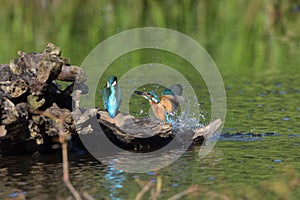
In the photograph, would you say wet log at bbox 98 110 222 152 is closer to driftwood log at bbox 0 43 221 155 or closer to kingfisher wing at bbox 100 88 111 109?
driftwood log at bbox 0 43 221 155

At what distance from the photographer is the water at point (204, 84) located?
26.7ft

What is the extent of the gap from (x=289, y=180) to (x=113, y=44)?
9.53m

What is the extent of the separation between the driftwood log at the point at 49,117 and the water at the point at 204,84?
10.5 inches

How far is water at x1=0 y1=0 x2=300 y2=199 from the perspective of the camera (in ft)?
26.7

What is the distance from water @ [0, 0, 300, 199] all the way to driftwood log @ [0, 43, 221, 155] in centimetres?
27

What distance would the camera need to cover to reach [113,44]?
17.2m

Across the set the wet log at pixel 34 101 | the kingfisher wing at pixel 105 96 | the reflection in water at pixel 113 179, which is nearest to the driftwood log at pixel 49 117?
the wet log at pixel 34 101

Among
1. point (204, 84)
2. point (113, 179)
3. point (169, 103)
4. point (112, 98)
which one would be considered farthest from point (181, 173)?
point (204, 84)

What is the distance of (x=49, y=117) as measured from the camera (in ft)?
28.9

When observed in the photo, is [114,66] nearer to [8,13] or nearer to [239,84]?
[239,84]

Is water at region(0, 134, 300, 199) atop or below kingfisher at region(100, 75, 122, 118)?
below

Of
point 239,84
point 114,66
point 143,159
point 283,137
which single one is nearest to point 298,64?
point 239,84

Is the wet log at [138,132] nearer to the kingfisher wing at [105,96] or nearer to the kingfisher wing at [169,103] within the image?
the kingfisher wing at [105,96]

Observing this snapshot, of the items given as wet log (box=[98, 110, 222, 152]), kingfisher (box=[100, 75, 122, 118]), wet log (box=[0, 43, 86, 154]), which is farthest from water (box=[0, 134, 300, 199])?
kingfisher (box=[100, 75, 122, 118])
